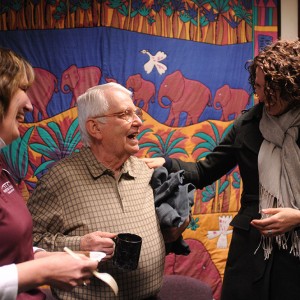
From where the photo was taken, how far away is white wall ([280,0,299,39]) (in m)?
2.74

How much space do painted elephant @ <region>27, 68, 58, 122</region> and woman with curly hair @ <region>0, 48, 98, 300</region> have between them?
1.19 metres

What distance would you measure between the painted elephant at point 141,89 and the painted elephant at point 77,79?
0.64 ft

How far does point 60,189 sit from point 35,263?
619 mm

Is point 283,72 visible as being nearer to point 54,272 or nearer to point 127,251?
point 127,251

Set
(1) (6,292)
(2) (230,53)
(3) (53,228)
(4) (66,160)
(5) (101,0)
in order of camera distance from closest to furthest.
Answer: (1) (6,292), (3) (53,228), (4) (66,160), (5) (101,0), (2) (230,53)

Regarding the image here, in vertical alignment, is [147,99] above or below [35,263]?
above

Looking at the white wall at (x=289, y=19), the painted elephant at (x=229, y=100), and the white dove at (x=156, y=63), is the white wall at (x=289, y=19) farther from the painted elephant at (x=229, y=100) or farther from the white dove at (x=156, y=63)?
the white dove at (x=156, y=63)

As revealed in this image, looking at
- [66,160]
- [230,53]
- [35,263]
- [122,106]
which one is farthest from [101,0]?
[35,263]

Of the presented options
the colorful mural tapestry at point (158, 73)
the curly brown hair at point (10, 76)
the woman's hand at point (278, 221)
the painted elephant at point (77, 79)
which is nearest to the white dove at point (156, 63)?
the colorful mural tapestry at point (158, 73)

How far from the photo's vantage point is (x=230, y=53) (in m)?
2.65

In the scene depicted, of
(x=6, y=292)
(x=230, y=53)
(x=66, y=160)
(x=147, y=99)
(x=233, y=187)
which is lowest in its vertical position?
(x=233, y=187)

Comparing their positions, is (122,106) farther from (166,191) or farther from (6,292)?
(6,292)

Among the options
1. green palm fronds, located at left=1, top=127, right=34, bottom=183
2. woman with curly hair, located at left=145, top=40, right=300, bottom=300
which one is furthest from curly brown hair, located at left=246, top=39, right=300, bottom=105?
green palm fronds, located at left=1, top=127, right=34, bottom=183

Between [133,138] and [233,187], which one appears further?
[233,187]
